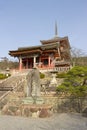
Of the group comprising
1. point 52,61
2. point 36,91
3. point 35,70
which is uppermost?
point 52,61

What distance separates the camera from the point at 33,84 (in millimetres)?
12680

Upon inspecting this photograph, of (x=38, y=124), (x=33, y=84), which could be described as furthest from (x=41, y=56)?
(x=38, y=124)

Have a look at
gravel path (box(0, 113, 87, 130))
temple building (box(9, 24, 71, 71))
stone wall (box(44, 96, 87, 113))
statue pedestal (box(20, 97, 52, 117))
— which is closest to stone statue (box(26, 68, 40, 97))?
statue pedestal (box(20, 97, 52, 117))

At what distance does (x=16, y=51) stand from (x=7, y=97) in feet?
68.2

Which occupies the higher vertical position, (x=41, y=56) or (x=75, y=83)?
(x=41, y=56)

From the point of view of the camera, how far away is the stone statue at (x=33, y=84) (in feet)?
40.7

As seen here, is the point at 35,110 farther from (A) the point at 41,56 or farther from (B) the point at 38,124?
(A) the point at 41,56

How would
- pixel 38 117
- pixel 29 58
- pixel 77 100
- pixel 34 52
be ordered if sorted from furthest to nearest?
pixel 29 58 < pixel 34 52 < pixel 77 100 < pixel 38 117

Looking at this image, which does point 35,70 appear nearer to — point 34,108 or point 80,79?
point 34,108

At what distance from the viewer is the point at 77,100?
16547mm

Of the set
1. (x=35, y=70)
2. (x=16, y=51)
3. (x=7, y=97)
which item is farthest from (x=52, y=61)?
(x=35, y=70)

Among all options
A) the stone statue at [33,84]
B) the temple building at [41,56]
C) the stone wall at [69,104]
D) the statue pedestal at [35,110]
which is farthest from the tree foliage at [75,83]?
the temple building at [41,56]

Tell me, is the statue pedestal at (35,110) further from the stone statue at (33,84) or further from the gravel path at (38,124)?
the stone statue at (33,84)

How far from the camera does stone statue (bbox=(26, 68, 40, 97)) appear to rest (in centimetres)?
1241
